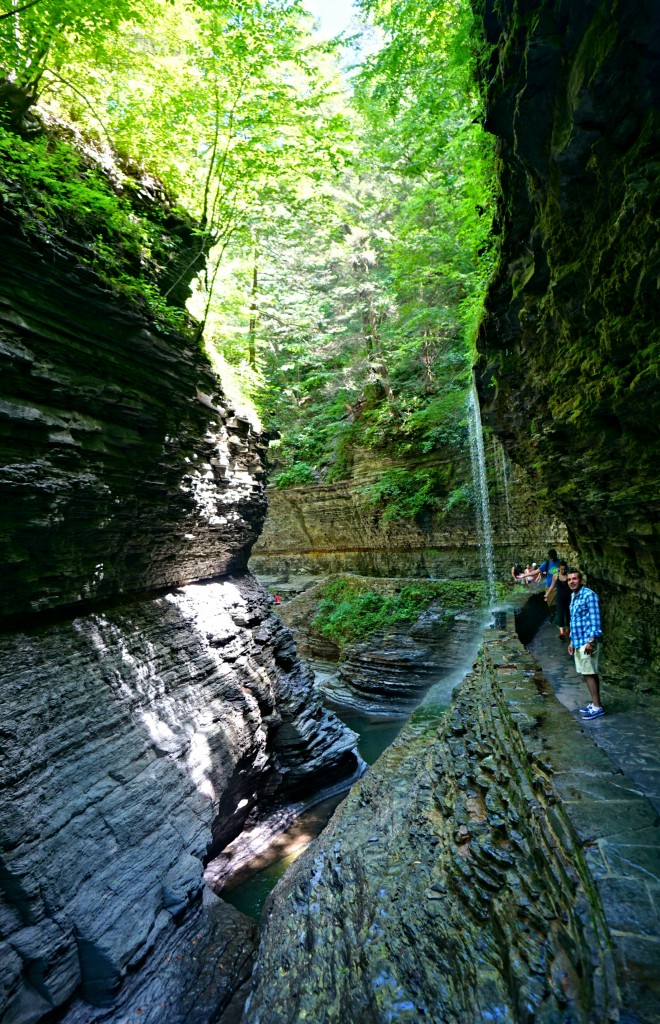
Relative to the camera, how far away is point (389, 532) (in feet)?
64.2

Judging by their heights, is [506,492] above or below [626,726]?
above

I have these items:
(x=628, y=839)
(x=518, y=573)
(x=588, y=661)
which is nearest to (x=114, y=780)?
(x=628, y=839)

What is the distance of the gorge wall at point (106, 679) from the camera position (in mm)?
4883

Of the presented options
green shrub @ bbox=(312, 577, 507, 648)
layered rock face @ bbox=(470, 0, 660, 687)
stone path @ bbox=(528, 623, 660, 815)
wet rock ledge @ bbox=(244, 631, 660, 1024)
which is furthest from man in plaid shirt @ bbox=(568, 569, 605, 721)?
green shrub @ bbox=(312, 577, 507, 648)

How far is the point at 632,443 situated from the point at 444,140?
9573mm

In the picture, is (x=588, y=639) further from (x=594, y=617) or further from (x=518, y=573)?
(x=518, y=573)

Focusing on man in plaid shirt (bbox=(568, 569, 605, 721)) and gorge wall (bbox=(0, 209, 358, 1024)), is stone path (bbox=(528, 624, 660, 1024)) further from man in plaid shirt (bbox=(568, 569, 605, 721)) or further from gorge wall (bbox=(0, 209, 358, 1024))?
gorge wall (bbox=(0, 209, 358, 1024))

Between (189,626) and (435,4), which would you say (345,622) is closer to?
(189,626)

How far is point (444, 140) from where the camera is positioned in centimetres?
1046

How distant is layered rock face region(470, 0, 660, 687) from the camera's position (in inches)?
136

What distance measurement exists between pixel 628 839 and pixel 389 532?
1689 centimetres

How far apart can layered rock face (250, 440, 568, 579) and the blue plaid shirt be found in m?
8.48

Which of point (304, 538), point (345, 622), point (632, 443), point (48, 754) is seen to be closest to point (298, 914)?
point (48, 754)

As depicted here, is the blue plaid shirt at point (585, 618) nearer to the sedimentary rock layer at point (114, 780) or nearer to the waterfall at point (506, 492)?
the sedimentary rock layer at point (114, 780)
